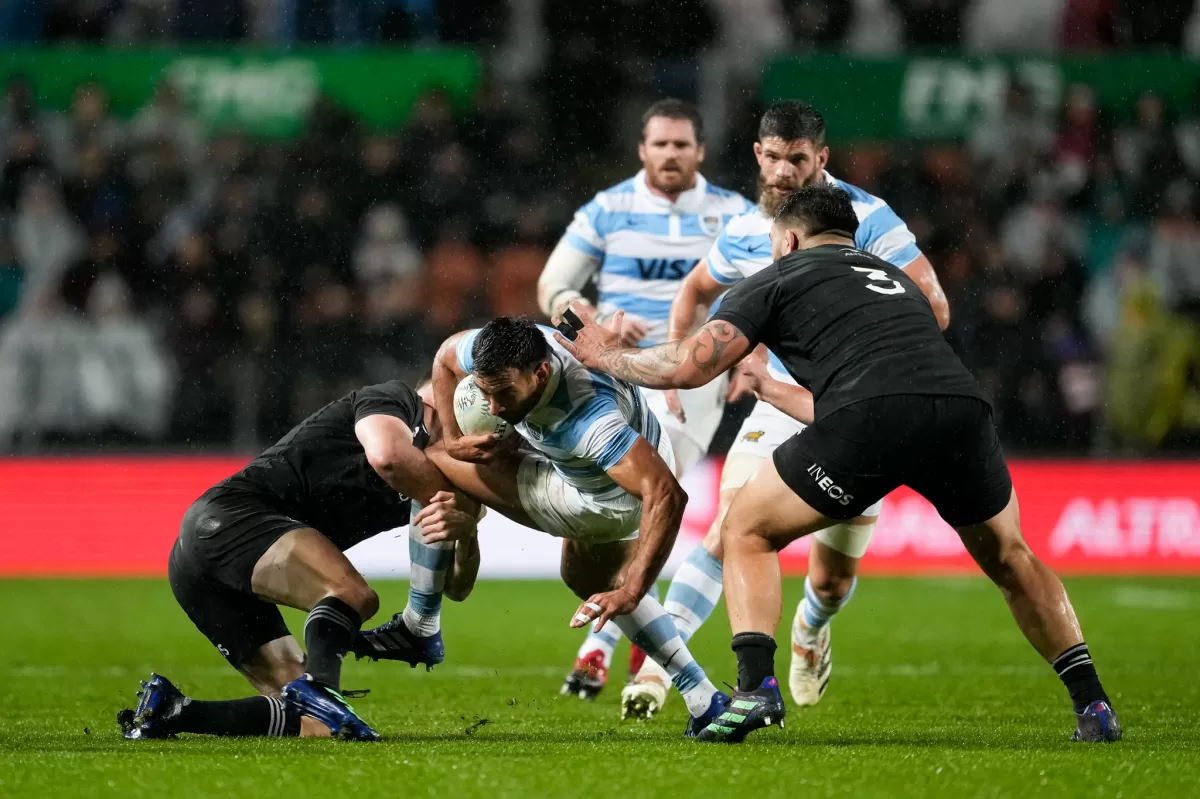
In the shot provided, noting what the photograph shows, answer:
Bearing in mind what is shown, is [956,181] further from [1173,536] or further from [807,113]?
[807,113]

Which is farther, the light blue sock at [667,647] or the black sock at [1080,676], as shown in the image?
the light blue sock at [667,647]

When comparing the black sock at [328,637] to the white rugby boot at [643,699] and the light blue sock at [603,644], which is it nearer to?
the white rugby boot at [643,699]

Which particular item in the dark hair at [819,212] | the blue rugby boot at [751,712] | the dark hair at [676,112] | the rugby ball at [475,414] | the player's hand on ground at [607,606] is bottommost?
the blue rugby boot at [751,712]

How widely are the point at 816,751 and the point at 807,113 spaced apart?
112 inches

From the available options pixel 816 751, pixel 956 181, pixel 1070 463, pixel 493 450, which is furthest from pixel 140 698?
pixel 956 181

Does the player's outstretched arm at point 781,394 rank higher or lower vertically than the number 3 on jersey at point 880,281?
lower

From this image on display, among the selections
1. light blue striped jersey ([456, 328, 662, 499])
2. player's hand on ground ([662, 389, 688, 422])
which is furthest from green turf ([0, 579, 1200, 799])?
player's hand on ground ([662, 389, 688, 422])

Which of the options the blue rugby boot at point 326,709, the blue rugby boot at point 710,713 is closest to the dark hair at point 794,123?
the blue rugby boot at point 710,713

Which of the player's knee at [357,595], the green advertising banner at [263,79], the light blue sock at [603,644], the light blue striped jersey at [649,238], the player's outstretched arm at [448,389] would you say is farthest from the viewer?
the green advertising banner at [263,79]

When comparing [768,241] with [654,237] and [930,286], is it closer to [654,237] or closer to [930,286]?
[930,286]

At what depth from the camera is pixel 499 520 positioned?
14.0 metres

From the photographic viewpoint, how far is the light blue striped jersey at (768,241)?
23.7ft

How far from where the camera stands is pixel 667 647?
21.1 feet

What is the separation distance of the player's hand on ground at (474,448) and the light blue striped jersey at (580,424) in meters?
0.13
